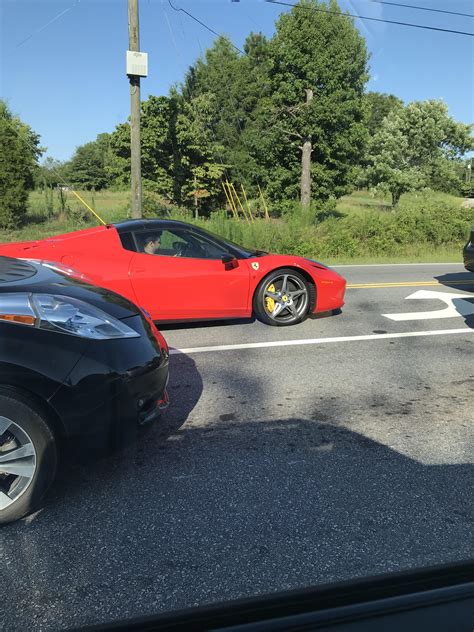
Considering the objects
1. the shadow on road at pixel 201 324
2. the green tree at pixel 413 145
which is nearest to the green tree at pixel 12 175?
the shadow on road at pixel 201 324

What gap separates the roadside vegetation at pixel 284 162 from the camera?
664 inches

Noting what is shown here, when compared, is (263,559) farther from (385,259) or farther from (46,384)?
(385,259)

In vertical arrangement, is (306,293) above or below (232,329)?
above

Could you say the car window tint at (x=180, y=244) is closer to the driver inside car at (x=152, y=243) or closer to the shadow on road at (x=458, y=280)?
the driver inside car at (x=152, y=243)

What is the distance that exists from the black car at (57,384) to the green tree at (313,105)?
27.2 meters

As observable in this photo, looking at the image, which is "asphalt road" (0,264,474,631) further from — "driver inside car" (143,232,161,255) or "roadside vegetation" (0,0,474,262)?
"roadside vegetation" (0,0,474,262)

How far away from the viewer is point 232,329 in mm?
6711

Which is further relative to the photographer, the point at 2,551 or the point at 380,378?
the point at 380,378

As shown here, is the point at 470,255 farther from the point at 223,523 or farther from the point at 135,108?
the point at 135,108

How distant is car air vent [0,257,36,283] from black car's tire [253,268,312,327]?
3471 mm

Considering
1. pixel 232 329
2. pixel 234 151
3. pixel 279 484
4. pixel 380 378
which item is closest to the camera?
pixel 279 484

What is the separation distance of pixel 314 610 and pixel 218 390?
9.70 ft

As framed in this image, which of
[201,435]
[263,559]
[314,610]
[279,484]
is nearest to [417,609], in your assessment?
[314,610]

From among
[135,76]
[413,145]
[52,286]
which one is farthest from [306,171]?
[52,286]
